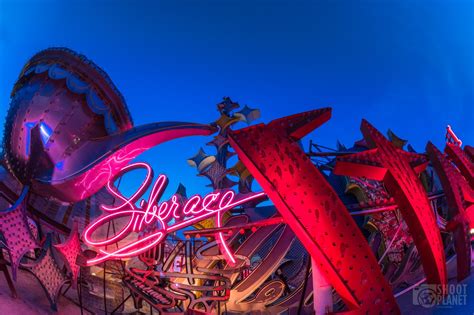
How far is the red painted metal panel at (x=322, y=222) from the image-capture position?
5684 mm

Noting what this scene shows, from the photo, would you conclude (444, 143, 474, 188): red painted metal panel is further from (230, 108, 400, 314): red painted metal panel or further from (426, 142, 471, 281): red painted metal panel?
(230, 108, 400, 314): red painted metal panel

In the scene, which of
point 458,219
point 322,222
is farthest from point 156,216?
point 458,219

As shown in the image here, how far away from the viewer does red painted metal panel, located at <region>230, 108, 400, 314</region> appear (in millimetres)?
5684

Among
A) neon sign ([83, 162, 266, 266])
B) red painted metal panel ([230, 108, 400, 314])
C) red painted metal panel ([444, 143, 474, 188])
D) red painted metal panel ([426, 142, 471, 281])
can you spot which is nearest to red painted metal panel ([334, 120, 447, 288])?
red painted metal panel ([230, 108, 400, 314])

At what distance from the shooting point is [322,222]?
5773mm

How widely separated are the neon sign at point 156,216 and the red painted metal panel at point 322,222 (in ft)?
12.0

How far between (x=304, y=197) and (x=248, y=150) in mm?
1151

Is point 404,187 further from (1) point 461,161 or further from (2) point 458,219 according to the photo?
(1) point 461,161

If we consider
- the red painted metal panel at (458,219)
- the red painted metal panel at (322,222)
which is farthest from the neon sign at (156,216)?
the red painted metal panel at (458,219)

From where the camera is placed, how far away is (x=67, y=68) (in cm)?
1219

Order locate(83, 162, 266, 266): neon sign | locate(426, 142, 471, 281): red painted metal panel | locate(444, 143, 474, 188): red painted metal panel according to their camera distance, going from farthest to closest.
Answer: locate(83, 162, 266, 266): neon sign
locate(444, 143, 474, 188): red painted metal panel
locate(426, 142, 471, 281): red painted metal panel

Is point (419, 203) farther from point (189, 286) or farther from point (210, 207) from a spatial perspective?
point (189, 286)

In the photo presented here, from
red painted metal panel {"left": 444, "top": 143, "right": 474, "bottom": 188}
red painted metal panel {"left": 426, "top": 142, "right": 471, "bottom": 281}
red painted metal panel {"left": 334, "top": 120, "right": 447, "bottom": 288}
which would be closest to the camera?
red painted metal panel {"left": 334, "top": 120, "right": 447, "bottom": 288}

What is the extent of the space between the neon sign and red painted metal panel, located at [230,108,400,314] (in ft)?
12.0
